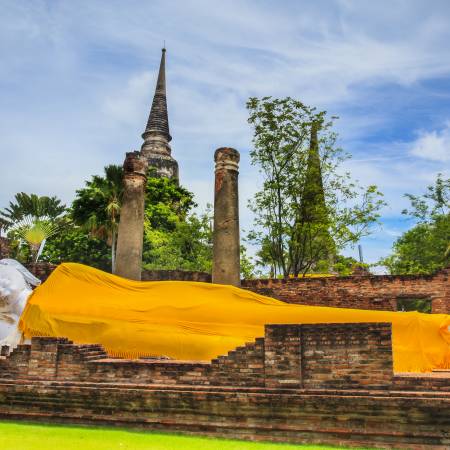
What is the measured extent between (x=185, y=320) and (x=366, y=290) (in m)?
5.47

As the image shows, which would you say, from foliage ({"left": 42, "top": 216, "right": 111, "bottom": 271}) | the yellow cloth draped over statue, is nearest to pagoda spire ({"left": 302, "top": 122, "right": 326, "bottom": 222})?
the yellow cloth draped over statue

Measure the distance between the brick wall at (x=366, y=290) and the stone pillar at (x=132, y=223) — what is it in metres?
3.01

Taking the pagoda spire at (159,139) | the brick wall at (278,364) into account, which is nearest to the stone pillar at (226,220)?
the brick wall at (278,364)

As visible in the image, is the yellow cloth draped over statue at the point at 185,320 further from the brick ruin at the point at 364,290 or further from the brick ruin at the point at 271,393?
the brick ruin at the point at 364,290

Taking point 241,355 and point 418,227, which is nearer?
point 241,355

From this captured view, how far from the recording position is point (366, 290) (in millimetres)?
12188

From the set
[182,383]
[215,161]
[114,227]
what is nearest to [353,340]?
[182,383]

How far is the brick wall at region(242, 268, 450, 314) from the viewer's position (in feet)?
39.3

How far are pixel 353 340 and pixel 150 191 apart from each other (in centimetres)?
2188

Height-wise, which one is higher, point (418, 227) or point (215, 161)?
point (418, 227)

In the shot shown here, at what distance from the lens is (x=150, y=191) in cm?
2675

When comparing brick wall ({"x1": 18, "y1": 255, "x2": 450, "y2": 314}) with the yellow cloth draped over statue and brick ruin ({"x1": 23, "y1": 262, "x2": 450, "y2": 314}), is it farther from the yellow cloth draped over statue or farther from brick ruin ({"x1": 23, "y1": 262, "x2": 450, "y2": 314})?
the yellow cloth draped over statue

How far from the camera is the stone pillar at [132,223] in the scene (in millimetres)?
11719

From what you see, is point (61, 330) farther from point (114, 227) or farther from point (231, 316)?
point (114, 227)
